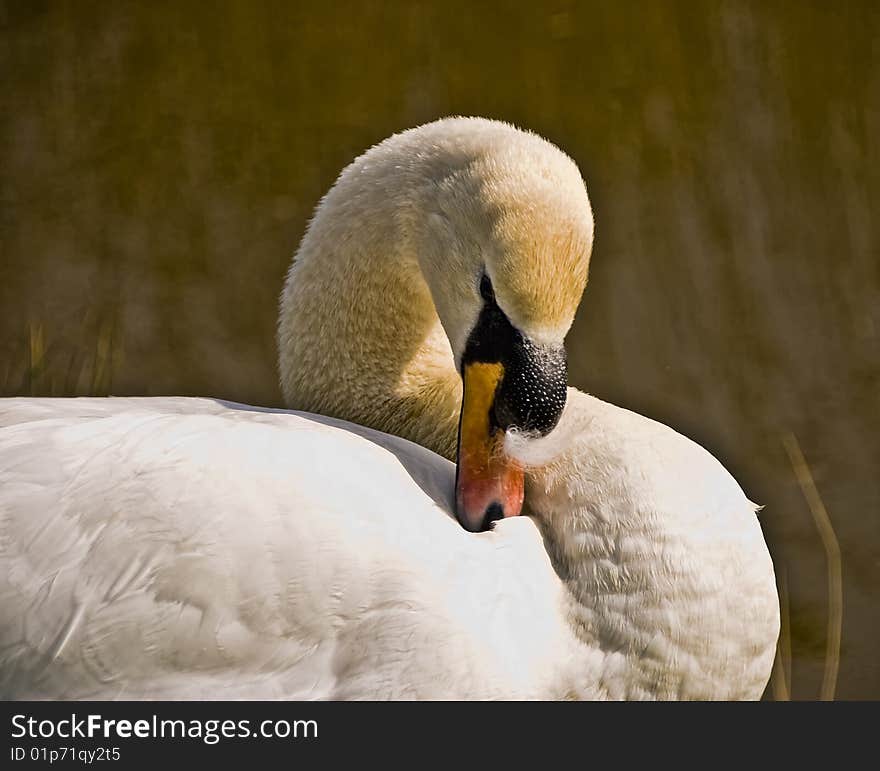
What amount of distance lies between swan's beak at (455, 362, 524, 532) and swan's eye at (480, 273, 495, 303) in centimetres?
8

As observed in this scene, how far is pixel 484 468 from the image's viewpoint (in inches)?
61.0

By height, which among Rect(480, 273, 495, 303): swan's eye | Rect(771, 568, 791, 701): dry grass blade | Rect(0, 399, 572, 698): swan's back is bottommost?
Rect(771, 568, 791, 701): dry grass blade

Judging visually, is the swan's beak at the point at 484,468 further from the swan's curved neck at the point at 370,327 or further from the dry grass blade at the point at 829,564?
the dry grass blade at the point at 829,564

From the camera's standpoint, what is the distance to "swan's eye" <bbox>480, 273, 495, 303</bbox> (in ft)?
5.25

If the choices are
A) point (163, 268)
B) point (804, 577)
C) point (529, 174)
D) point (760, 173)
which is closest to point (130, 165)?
point (163, 268)

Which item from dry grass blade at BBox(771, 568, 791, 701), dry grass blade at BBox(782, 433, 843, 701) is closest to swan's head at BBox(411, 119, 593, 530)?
dry grass blade at BBox(771, 568, 791, 701)

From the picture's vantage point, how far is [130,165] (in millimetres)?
3842

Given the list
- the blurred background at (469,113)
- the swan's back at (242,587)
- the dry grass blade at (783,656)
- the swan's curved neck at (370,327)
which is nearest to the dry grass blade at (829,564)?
the dry grass blade at (783,656)

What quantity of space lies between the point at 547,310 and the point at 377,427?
0.40m

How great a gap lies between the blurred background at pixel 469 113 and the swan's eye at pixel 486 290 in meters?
1.80

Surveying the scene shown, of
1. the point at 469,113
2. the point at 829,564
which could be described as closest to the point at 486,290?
the point at 829,564

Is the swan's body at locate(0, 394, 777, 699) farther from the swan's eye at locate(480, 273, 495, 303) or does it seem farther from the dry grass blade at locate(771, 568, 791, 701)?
the dry grass blade at locate(771, 568, 791, 701)

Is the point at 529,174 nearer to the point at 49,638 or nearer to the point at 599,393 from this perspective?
the point at 49,638

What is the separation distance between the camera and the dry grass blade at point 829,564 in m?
2.47
